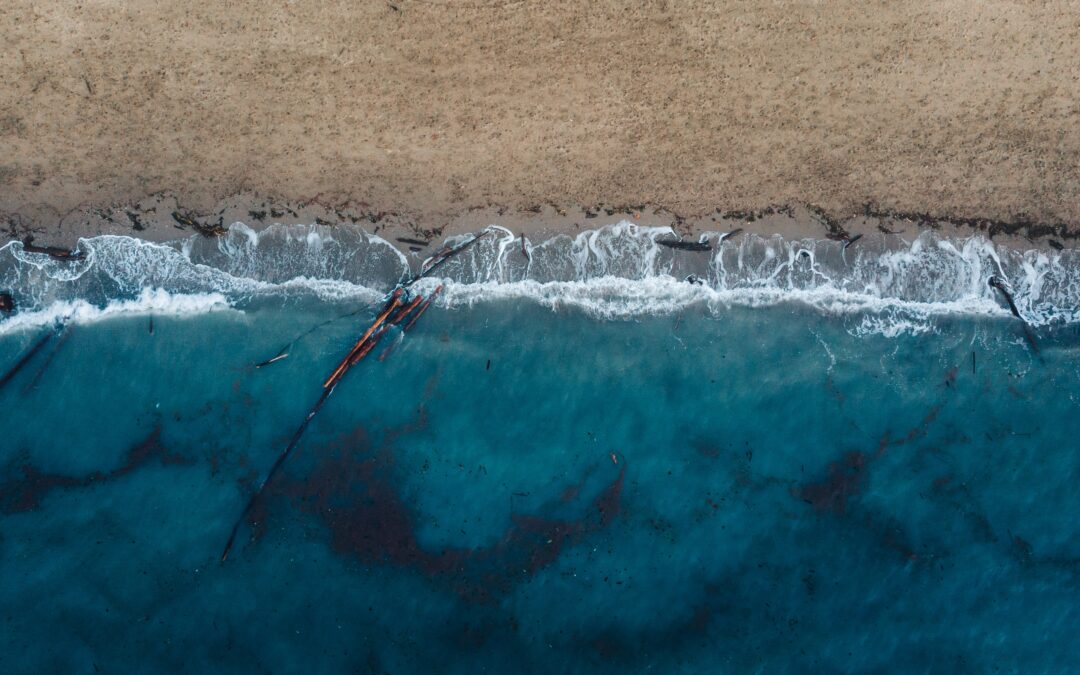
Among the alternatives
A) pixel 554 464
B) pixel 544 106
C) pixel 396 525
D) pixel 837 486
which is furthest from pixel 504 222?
pixel 837 486

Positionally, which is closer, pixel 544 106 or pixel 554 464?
pixel 544 106

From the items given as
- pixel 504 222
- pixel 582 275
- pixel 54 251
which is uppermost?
pixel 504 222

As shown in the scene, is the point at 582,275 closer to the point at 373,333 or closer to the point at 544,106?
the point at 544,106

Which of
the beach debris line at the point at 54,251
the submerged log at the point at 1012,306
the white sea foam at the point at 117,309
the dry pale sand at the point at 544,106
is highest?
the dry pale sand at the point at 544,106

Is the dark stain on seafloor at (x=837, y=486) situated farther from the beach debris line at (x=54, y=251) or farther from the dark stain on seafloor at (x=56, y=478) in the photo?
the beach debris line at (x=54, y=251)

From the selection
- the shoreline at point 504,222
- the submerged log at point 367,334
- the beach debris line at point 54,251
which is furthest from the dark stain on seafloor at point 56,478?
the shoreline at point 504,222

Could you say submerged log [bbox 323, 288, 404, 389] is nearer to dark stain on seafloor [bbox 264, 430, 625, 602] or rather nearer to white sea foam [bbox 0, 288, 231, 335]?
dark stain on seafloor [bbox 264, 430, 625, 602]

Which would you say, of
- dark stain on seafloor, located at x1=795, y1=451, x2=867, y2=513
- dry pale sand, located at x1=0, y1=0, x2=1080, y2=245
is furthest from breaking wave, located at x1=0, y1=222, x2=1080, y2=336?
dark stain on seafloor, located at x1=795, y1=451, x2=867, y2=513
